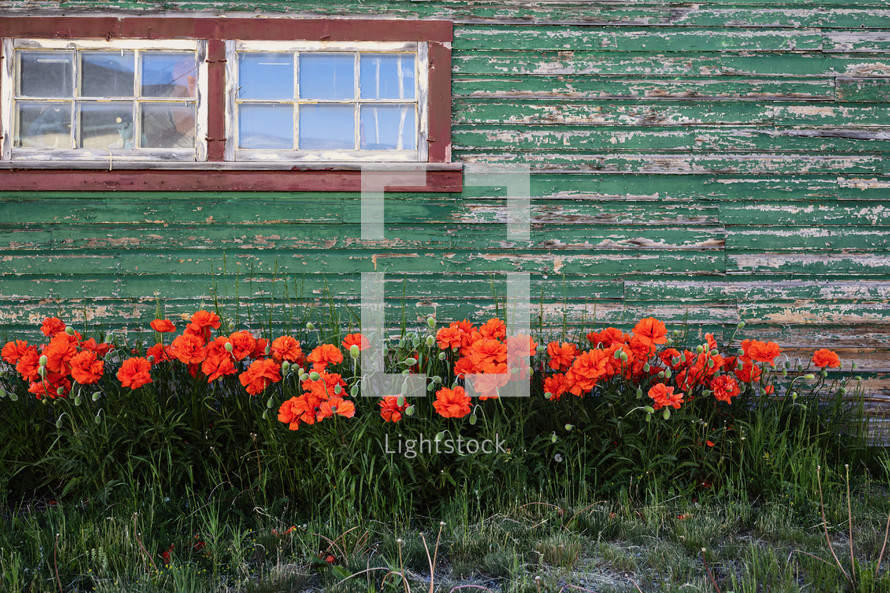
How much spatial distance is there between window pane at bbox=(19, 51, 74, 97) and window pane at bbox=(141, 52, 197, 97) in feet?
1.44

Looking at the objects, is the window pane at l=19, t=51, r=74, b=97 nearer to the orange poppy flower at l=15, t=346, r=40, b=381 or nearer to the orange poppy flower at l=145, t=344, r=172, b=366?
the orange poppy flower at l=15, t=346, r=40, b=381

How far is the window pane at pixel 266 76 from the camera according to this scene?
337 cm

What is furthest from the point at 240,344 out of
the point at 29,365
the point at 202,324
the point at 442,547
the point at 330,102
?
the point at 330,102

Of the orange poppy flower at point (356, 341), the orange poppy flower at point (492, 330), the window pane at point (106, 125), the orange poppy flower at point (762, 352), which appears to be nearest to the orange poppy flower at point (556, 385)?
the orange poppy flower at point (492, 330)

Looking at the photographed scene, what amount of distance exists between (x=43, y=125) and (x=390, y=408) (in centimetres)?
282

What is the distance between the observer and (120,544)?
6.01ft

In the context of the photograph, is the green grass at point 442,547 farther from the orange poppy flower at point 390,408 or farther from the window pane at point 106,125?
the window pane at point 106,125

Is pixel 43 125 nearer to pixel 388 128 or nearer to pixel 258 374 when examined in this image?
pixel 388 128

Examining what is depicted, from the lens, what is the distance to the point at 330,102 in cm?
340

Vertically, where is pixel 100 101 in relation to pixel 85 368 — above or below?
above

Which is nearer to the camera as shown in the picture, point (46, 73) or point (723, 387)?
point (723, 387)

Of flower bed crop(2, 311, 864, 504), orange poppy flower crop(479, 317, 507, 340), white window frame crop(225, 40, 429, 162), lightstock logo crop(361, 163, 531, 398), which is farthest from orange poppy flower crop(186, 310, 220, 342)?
white window frame crop(225, 40, 429, 162)

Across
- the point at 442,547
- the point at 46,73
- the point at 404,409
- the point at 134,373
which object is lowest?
the point at 442,547

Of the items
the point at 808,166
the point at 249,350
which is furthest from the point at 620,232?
the point at 249,350
